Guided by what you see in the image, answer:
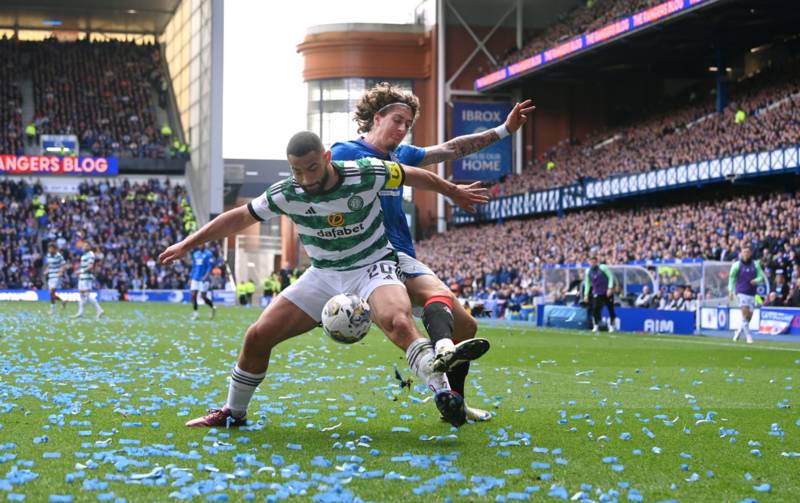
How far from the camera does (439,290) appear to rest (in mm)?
7633

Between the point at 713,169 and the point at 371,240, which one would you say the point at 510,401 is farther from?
the point at 713,169

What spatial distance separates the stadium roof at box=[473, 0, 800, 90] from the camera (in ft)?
134

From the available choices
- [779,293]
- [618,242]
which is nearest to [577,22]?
[618,242]

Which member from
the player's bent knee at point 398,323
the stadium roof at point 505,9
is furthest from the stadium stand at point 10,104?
the player's bent knee at point 398,323

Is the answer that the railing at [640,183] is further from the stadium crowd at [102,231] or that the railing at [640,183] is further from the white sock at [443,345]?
the white sock at [443,345]

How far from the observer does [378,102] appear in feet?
27.5

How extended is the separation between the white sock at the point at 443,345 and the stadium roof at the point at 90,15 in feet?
199

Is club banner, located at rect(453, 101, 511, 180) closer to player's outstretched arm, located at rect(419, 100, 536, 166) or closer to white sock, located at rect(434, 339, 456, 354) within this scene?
player's outstretched arm, located at rect(419, 100, 536, 166)

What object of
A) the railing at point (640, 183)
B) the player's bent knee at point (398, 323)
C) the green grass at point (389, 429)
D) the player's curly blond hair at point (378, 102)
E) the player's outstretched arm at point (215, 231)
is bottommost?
the green grass at point (389, 429)

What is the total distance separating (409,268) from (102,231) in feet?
161

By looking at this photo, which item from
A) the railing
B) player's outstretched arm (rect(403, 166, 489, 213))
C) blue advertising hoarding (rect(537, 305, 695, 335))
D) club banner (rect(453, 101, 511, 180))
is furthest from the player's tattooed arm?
club banner (rect(453, 101, 511, 180))

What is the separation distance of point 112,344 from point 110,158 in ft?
141

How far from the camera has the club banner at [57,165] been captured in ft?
187

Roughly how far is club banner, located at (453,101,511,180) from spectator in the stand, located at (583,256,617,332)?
24223 millimetres
